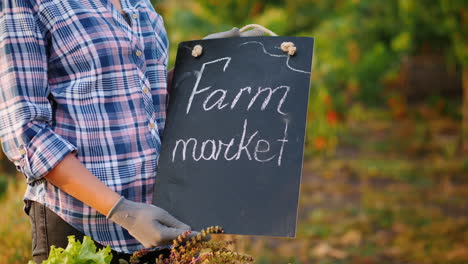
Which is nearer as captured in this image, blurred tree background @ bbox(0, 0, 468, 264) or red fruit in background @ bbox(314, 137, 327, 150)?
blurred tree background @ bbox(0, 0, 468, 264)

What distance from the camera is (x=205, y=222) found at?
4.41 feet

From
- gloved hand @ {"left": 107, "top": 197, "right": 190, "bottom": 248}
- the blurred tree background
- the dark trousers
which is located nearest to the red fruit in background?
the blurred tree background

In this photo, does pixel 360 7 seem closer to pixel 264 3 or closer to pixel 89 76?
pixel 264 3

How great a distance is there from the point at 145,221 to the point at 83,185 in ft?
0.49

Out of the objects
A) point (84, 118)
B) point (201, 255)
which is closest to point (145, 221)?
point (201, 255)

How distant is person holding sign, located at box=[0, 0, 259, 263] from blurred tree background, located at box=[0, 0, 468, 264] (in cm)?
185

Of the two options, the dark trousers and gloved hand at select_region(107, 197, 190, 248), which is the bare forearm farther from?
the dark trousers

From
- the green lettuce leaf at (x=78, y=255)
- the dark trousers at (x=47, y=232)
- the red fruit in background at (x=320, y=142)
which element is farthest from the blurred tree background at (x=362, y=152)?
the green lettuce leaf at (x=78, y=255)

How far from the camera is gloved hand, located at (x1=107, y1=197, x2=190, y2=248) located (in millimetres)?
1263

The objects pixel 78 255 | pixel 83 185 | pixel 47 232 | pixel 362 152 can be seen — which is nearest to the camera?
pixel 78 255

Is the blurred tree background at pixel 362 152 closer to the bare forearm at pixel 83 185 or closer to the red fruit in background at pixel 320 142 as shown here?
the red fruit in background at pixel 320 142

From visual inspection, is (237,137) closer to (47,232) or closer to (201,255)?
(201,255)

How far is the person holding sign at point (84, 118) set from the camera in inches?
50.0

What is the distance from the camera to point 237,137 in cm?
141
